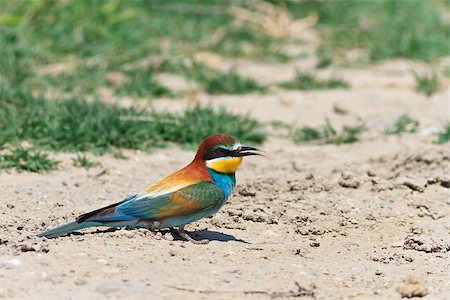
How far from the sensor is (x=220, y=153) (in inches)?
161

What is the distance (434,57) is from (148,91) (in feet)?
8.89

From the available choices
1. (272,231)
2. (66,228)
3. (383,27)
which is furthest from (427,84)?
(66,228)

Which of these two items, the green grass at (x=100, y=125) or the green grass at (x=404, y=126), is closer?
the green grass at (x=100, y=125)

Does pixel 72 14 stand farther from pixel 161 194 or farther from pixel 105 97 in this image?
pixel 161 194

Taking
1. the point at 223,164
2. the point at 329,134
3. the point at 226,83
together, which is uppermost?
the point at 223,164

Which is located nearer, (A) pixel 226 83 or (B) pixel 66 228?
(B) pixel 66 228

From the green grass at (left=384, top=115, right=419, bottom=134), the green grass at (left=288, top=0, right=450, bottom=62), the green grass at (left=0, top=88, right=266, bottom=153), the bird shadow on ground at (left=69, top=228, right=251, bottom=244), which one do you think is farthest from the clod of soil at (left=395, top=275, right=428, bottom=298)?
the green grass at (left=288, top=0, right=450, bottom=62)

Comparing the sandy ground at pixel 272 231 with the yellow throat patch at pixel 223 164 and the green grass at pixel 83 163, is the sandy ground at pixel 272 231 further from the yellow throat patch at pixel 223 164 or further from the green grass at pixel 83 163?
the yellow throat patch at pixel 223 164

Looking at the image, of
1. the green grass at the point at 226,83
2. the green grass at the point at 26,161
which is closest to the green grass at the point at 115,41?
the green grass at the point at 226,83

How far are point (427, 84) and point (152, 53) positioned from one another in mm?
2261

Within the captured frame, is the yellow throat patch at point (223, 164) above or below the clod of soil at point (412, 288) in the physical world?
above

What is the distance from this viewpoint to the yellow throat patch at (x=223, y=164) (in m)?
4.11

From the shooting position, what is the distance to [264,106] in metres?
7.06

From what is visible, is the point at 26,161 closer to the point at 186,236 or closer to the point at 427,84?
the point at 186,236
